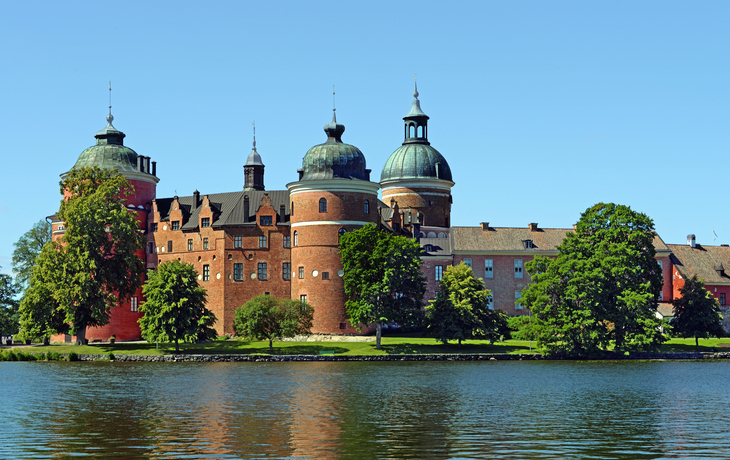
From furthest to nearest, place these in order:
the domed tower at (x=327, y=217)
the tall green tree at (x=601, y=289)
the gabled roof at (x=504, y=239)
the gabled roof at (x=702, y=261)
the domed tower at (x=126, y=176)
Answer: the gabled roof at (x=702, y=261) → the gabled roof at (x=504, y=239) → the domed tower at (x=126, y=176) → the domed tower at (x=327, y=217) → the tall green tree at (x=601, y=289)

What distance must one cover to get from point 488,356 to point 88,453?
4643 cm

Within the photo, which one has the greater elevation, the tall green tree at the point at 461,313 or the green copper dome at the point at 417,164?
the green copper dome at the point at 417,164

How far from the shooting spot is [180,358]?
68250mm

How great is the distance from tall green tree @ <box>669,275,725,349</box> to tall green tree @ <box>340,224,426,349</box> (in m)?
21.7

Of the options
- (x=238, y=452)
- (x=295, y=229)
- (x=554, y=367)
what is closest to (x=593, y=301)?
(x=554, y=367)

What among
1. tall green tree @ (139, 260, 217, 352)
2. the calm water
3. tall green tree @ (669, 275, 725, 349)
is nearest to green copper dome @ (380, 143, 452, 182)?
tall green tree @ (669, 275, 725, 349)

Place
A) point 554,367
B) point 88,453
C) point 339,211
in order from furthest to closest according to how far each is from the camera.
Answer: point 339,211, point 554,367, point 88,453

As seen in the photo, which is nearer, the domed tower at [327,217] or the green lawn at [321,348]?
the green lawn at [321,348]

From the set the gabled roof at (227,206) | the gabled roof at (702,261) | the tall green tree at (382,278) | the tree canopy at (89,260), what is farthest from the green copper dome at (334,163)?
the gabled roof at (702,261)

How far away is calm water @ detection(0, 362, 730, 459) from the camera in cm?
2609

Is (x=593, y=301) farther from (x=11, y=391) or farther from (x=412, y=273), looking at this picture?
(x=11, y=391)

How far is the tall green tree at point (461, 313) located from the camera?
72.1 meters

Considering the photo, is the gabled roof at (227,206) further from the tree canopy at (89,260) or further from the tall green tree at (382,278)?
the tall green tree at (382,278)

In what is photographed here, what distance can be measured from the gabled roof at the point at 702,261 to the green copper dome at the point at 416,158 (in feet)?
88.4
